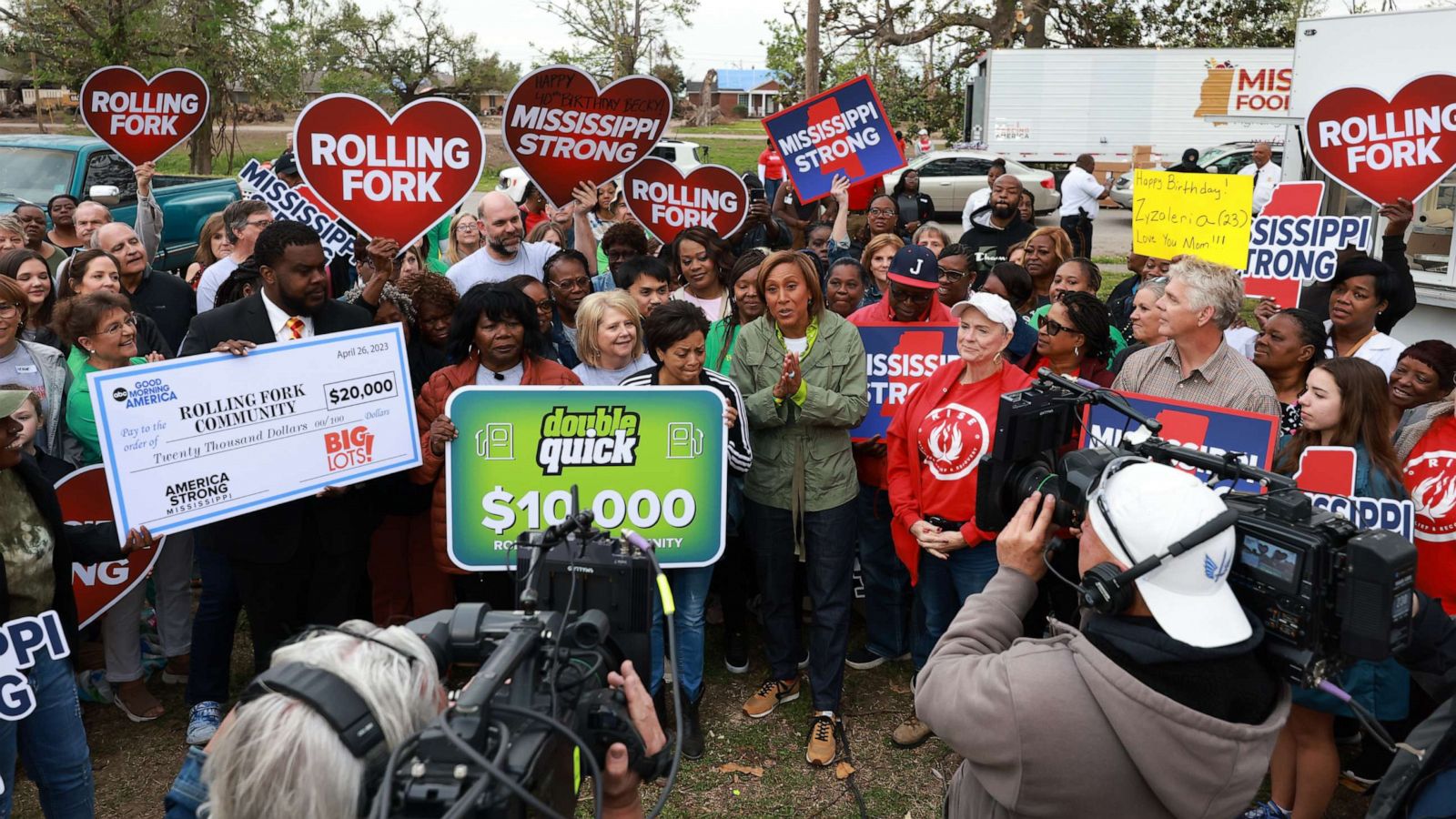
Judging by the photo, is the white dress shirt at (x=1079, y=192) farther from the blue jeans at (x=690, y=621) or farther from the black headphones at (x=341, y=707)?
the black headphones at (x=341, y=707)

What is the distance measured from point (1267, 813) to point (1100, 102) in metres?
25.1

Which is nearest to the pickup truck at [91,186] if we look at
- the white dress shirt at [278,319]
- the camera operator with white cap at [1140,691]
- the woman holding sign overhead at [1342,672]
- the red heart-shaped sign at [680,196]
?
the red heart-shaped sign at [680,196]

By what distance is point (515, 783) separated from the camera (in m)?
1.63

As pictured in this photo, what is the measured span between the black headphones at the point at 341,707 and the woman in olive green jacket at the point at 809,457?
10.1 ft

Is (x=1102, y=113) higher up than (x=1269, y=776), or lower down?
higher up

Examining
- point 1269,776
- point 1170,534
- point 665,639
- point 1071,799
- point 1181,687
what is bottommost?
point 1269,776

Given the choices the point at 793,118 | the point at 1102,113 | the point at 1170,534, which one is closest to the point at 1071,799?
the point at 1170,534

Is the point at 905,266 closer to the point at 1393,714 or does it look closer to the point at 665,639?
the point at 665,639

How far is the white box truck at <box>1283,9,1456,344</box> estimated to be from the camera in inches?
368

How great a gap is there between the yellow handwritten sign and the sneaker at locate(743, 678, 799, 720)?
3.87 m

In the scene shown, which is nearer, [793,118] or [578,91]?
[578,91]

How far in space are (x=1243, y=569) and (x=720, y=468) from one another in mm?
2610

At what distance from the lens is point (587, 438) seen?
183 inches

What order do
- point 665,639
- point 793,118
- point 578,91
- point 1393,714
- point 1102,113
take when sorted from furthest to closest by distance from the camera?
point 1102,113 < point 793,118 < point 578,91 < point 665,639 < point 1393,714
